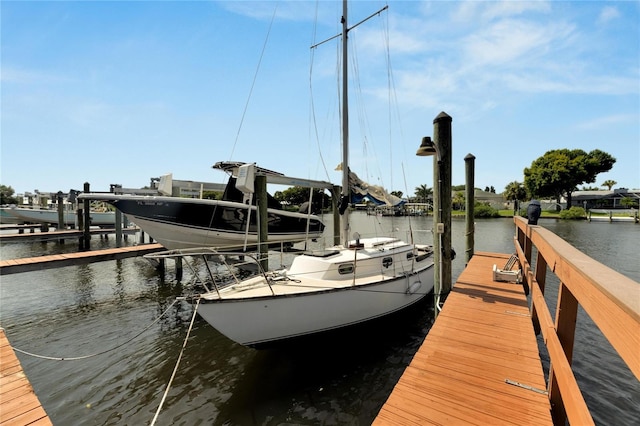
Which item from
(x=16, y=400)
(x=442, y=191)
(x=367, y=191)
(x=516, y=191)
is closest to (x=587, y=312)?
(x=442, y=191)

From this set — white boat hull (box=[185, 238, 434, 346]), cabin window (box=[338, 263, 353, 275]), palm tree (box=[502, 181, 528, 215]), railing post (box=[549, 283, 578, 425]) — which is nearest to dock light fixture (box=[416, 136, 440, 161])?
white boat hull (box=[185, 238, 434, 346])

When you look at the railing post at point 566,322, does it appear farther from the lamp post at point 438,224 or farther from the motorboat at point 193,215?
the motorboat at point 193,215

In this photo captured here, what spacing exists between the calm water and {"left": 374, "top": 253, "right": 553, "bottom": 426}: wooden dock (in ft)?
6.47

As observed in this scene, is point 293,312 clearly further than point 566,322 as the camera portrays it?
Yes

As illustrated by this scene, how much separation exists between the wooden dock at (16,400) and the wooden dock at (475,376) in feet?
13.6

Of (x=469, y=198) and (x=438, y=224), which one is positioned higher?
(x=469, y=198)

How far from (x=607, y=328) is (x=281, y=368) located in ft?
20.2

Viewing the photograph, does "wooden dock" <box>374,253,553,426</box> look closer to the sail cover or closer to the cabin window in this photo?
the cabin window

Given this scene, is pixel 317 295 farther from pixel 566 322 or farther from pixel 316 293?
pixel 566 322

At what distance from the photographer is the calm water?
5.27 meters

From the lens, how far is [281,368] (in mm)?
6484

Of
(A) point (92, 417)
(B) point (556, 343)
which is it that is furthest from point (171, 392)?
(B) point (556, 343)

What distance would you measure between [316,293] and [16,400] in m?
4.78

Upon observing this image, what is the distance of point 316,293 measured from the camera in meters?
6.50
